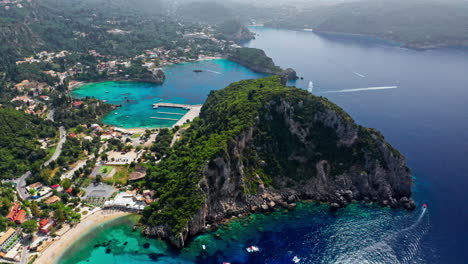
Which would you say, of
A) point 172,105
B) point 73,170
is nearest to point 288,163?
point 73,170

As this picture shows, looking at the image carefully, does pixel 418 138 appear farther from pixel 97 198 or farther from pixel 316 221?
pixel 97 198

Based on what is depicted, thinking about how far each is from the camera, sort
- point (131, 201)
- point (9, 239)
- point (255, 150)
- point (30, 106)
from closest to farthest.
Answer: point (9, 239), point (131, 201), point (255, 150), point (30, 106)

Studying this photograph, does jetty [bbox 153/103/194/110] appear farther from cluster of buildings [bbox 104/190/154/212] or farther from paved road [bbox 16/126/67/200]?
cluster of buildings [bbox 104/190/154/212]

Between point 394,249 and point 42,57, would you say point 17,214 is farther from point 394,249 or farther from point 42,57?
point 42,57

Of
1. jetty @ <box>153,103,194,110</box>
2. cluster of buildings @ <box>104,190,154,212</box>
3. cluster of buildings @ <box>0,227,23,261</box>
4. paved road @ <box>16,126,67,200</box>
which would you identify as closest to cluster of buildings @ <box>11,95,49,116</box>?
paved road @ <box>16,126,67,200</box>

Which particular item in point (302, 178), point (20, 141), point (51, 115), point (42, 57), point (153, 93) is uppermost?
point (42, 57)

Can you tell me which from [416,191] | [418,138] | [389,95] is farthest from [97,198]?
[389,95]
